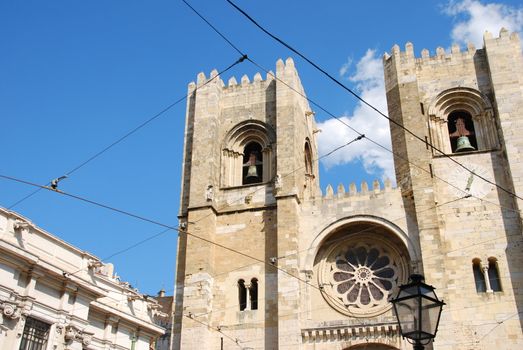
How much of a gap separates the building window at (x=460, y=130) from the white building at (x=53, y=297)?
40.9ft

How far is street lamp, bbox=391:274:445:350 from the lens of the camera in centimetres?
771

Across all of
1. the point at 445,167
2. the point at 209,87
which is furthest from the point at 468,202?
the point at 209,87

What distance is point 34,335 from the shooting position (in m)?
15.5

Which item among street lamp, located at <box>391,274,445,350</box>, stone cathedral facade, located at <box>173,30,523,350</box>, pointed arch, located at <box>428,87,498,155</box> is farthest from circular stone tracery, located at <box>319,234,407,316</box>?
street lamp, located at <box>391,274,445,350</box>

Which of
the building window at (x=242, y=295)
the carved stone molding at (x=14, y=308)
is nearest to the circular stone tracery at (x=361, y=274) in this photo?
Result: the building window at (x=242, y=295)

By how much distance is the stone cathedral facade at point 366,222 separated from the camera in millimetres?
20906

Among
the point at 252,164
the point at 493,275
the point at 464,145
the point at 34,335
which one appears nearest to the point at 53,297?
the point at 34,335

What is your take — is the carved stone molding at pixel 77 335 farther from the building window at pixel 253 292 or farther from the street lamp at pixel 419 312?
the street lamp at pixel 419 312

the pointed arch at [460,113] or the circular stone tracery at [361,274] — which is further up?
the pointed arch at [460,113]

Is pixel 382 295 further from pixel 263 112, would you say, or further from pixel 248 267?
pixel 263 112

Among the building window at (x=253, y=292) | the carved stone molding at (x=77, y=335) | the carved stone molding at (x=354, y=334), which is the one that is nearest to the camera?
the carved stone molding at (x=77, y=335)

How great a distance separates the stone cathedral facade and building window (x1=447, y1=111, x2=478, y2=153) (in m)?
0.05

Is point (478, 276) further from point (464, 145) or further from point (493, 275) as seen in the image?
point (464, 145)

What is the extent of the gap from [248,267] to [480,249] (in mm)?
7429
